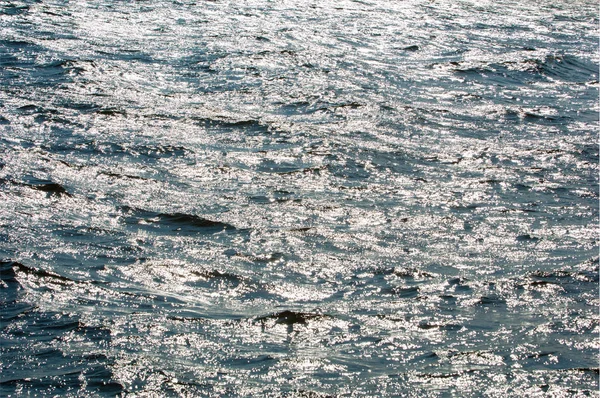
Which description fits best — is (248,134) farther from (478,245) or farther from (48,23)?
(48,23)

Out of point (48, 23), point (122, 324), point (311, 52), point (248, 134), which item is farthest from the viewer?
point (48, 23)

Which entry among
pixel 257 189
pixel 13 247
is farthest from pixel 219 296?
pixel 257 189

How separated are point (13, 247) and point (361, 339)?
321cm

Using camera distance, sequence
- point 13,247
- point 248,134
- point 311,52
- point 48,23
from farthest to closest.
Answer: point 48,23 → point 311,52 → point 248,134 → point 13,247

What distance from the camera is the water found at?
540 centimetres

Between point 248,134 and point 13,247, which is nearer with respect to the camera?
point 13,247

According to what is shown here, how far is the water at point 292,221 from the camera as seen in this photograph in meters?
5.40

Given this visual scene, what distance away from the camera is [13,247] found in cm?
677

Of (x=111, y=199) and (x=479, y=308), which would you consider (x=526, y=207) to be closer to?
(x=479, y=308)

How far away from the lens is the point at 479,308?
20.6 ft

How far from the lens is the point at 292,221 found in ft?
25.5

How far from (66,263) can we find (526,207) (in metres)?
4.92

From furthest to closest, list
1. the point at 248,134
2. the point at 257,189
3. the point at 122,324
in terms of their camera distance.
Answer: the point at 248,134, the point at 257,189, the point at 122,324

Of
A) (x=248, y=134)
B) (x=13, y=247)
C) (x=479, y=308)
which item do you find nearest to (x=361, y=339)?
(x=479, y=308)
